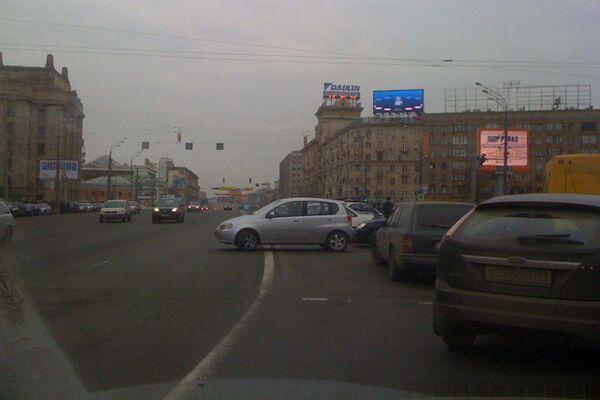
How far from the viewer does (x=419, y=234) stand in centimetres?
1180

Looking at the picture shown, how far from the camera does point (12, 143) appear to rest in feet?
228

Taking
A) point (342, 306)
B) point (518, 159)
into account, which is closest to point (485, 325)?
point (342, 306)

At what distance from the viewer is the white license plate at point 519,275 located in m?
5.76

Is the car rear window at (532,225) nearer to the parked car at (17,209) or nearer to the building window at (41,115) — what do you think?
the parked car at (17,209)

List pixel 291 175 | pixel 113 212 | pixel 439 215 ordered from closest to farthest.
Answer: pixel 439 215 < pixel 113 212 < pixel 291 175

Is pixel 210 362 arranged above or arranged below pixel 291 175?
below

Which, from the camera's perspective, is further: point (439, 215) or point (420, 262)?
point (439, 215)

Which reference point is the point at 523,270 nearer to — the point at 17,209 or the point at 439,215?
the point at 439,215

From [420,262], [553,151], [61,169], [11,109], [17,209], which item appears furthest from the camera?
[61,169]

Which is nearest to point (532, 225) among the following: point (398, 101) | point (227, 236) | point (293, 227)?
point (293, 227)

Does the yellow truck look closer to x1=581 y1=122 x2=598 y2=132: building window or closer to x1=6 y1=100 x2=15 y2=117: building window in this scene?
x1=581 y1=122 x2=598 y2=132: building window

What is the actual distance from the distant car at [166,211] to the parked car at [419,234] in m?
30.6

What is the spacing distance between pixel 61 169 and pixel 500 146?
5523 centimetres

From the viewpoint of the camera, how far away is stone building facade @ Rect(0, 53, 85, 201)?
58125mm
